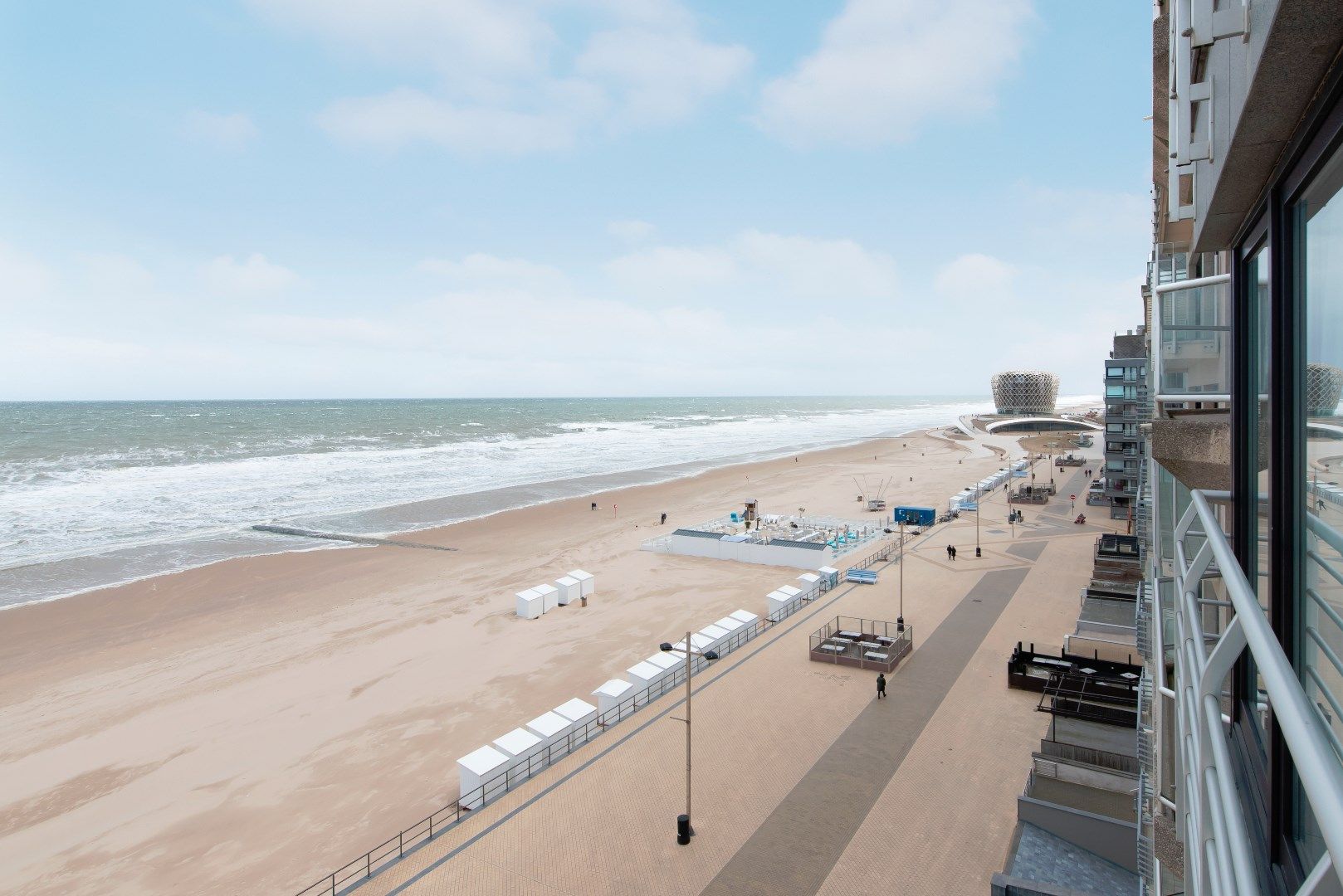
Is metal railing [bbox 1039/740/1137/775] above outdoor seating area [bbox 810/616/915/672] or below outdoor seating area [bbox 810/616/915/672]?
above

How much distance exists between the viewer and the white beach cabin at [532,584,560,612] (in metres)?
32.9

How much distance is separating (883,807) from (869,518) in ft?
126

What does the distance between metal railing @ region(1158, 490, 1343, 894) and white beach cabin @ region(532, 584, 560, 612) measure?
100 ft

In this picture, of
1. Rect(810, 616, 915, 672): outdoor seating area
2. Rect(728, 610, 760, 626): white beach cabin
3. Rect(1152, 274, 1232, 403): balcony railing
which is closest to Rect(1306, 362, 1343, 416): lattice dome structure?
Rect(1152, 274, 1232, 403): balcony railing

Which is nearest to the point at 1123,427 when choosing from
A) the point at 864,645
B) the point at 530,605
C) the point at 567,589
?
the point at 864,645

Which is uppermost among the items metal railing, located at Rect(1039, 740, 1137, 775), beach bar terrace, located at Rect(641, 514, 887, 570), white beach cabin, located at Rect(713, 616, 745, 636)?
beach bar terrace, located at Rect(641, 514, 887, 570)

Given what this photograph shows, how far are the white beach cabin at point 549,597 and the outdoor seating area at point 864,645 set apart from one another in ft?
38.8

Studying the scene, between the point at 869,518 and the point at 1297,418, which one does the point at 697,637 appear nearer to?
the point at 1297,418

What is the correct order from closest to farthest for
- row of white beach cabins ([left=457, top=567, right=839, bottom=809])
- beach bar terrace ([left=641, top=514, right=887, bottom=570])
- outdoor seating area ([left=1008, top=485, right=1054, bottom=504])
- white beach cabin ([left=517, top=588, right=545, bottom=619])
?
row of white beach cabins ([left=457, top=567, right=839, bottom=809])
white beach cabin ([left=517, top=588, right=545, bottom=619])
beach bar terrace ([left=641, top=514, right=887, bottom=570])
outdoor seating area ([left=1008, top=485, right=1054, bottom=504])

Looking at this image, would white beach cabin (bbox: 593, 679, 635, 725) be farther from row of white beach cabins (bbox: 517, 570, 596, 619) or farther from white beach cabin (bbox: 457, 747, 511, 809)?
row of white beach cabins (bbox: 517, 570, 596, 619)

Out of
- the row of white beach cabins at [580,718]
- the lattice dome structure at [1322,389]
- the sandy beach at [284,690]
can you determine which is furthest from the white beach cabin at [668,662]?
the lattice dome structure at [1322,389]

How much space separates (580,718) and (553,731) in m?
1.07

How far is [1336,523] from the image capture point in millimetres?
2646

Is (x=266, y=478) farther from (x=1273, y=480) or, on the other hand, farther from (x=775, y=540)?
(x=1273, y=480)
